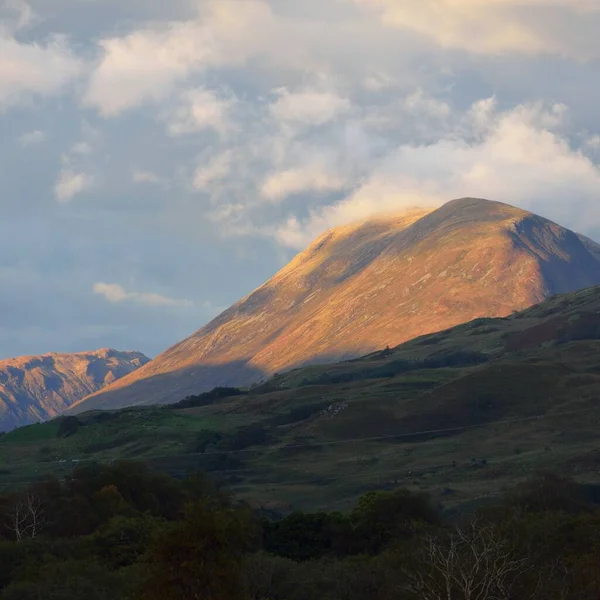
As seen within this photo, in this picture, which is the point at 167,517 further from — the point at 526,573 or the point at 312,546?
the point at 526,573

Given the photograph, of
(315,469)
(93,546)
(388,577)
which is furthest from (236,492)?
(388,577)

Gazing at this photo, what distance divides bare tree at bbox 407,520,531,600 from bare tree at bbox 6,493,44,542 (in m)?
49.7

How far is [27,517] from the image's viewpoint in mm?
113938

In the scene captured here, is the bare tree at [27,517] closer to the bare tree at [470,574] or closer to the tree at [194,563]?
the bare tree at [470,574]

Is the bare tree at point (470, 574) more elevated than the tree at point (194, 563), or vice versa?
the tree at point (194, 563)

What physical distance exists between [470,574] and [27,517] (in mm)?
63452

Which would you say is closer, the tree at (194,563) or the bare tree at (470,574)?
the tree at (194,563)

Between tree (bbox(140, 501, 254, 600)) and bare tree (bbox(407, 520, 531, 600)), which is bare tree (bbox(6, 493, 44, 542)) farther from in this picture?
tree (bbox(140, 501, 254, 600))

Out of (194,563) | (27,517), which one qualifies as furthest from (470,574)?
→ (27,517)

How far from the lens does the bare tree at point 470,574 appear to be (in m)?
65.4

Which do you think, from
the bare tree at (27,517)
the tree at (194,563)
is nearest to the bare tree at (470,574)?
the tree at (194,563)

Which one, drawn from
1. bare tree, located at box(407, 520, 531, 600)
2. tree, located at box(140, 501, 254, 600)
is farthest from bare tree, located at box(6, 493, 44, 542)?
tree, located at box(140, 501, 254, 600)

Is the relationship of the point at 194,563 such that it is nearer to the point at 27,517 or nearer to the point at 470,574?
the point at 470,574

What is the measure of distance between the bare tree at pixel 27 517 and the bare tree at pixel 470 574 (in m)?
49.7
